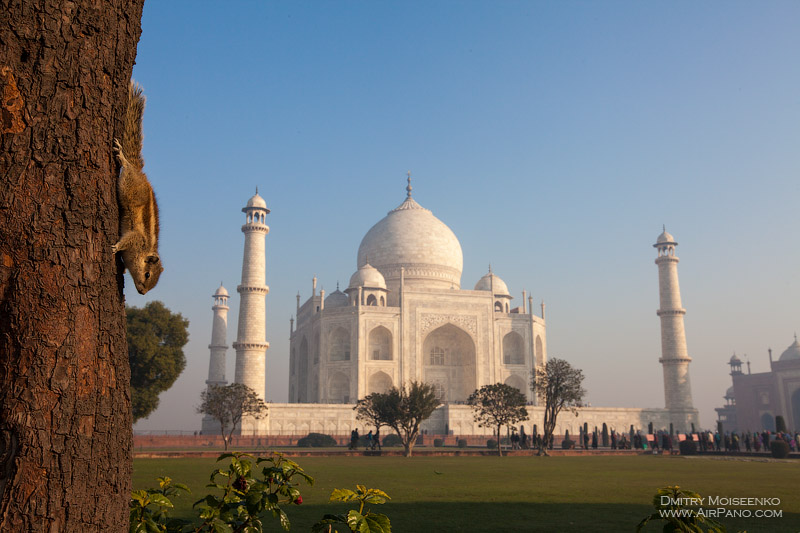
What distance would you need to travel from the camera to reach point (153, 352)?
81.6ft

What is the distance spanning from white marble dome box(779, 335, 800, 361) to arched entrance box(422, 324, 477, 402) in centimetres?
2755

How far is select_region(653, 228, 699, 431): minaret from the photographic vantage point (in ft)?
138

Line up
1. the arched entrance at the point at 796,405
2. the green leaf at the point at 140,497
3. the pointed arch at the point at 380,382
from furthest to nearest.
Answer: the arched entrance at the point at 796,405 → the pointed arch at the point at 380,382 → the green leaf at the point at 140,497

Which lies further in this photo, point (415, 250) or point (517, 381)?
point (415, 250)

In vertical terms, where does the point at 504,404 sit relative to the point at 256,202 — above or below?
below

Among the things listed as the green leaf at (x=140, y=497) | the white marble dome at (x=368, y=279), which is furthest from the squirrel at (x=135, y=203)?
the white marble dome at (x=368, y=279)

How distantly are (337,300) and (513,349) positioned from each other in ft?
37.7

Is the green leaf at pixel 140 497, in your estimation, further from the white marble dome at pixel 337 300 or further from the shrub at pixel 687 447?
the white marble dome at pixel 337 300

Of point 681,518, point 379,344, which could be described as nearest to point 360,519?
point 681,518

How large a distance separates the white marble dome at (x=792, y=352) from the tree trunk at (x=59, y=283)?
61.2 m

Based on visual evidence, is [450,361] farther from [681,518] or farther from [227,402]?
[681,518]

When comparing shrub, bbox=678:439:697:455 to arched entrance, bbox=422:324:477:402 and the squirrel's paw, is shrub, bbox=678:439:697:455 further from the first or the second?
the squirrel's paw

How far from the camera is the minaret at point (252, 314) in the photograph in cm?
3584

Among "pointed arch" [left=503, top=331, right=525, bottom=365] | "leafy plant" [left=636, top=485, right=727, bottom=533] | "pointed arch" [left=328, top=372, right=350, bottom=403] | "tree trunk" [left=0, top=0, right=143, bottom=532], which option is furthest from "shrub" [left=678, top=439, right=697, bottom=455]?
"tree trunk" [left=0, top=0, right=143, bottom=532]
